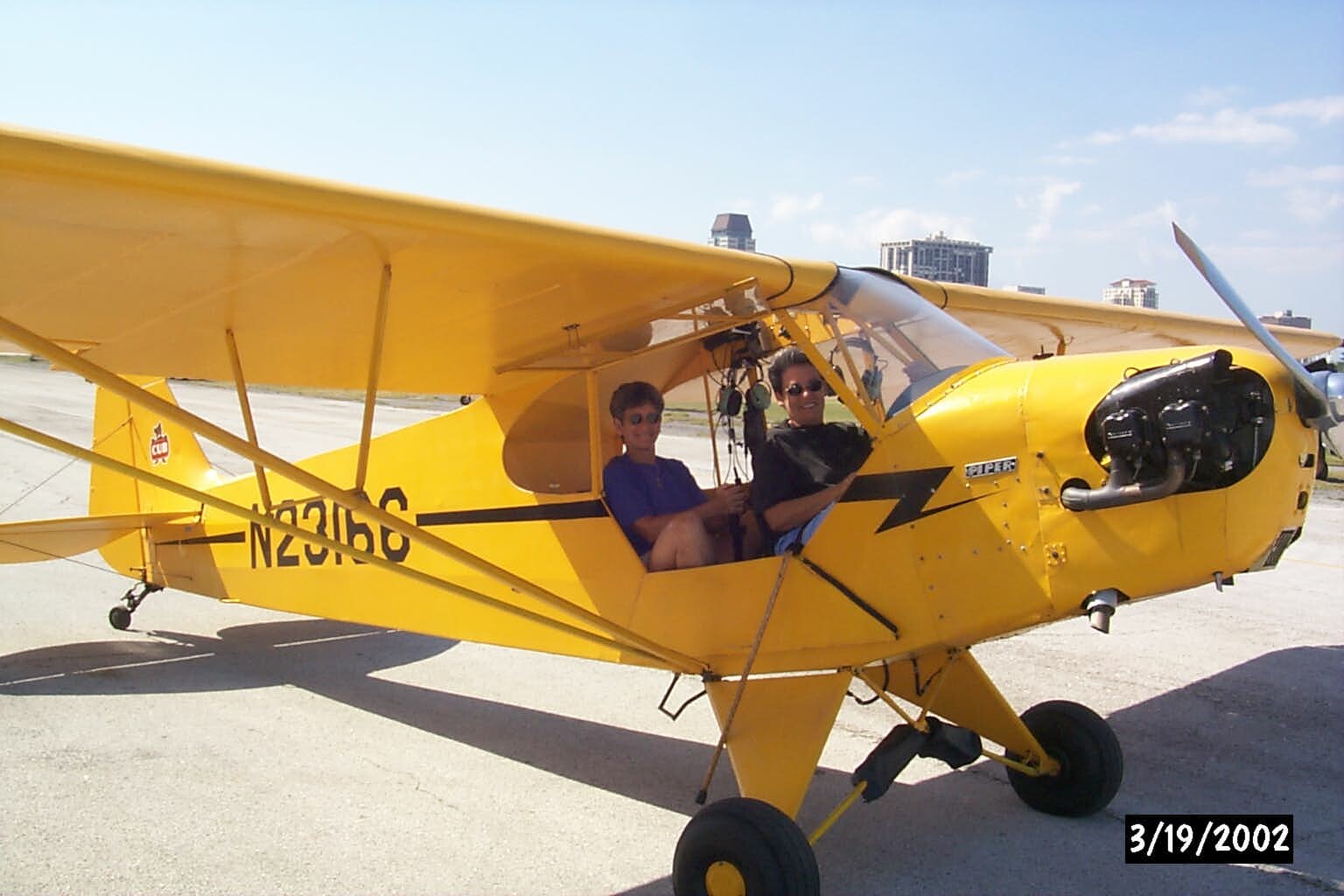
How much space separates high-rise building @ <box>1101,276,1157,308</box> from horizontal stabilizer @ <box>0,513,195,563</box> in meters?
17.0

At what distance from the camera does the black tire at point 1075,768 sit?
14.0 ft

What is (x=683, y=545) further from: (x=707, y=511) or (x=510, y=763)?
(x=510, y=763)

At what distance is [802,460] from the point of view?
4102mm

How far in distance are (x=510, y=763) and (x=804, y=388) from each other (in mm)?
2321

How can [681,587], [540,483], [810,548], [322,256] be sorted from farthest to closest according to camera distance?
[540,483]
[681,587]
[810,548]
[322,256]

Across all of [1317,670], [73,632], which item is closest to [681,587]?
[1317,670]

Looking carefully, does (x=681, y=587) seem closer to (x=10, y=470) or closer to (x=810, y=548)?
(x=810, y=548)

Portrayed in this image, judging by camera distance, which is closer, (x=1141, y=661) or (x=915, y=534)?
(x=915, y=534)

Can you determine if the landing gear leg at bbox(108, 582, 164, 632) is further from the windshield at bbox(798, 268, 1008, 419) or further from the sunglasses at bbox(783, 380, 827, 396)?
the windshield at bbox(798, 268, 1008, 419)

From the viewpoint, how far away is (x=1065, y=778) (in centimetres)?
434

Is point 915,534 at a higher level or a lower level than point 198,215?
lower

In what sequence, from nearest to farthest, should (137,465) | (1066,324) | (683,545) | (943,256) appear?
1. (683,545)
2. (1066,324)
3. (137,465)
4. (943,256)

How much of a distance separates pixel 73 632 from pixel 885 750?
5.84 meters

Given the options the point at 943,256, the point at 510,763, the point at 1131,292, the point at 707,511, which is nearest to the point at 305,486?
the point at 707,511
